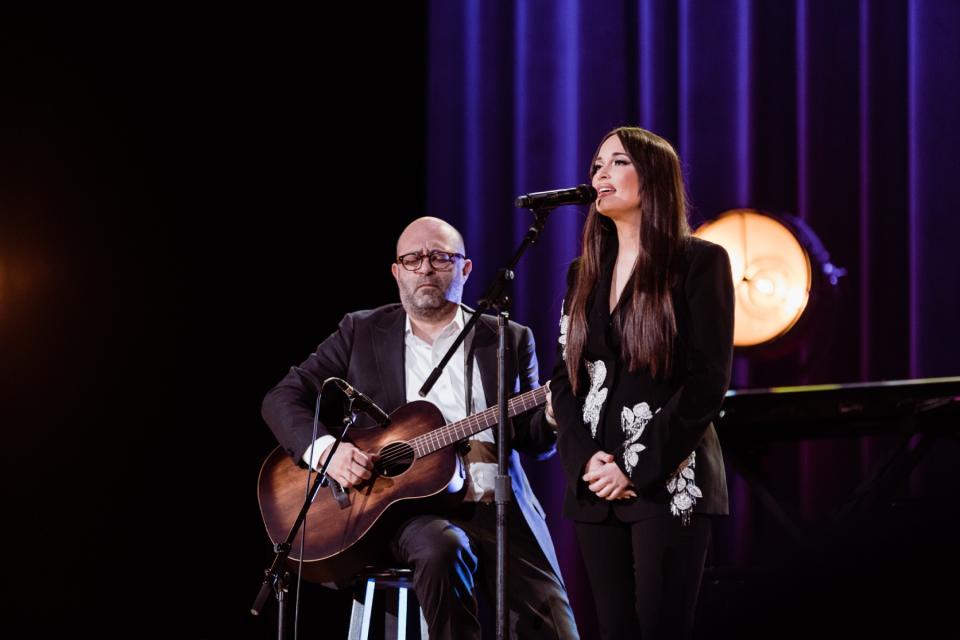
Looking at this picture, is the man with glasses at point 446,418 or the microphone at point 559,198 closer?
the microphone at point 559,198

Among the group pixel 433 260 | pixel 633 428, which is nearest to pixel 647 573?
pixel 633 428

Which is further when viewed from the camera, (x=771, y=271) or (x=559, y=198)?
(x=771, y=271)

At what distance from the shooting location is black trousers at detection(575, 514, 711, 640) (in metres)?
2.11

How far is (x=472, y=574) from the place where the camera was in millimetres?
3043

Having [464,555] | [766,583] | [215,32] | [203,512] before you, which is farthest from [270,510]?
[766,583]

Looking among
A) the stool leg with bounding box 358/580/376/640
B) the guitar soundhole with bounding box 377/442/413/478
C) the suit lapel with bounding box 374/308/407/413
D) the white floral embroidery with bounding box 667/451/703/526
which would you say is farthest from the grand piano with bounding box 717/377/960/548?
the stool leg with bounding box 358/580/376/640

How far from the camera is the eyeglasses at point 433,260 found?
3.57 meters

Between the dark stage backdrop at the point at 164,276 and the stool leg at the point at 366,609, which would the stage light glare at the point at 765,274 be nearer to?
the stool leg at the point at 366,609

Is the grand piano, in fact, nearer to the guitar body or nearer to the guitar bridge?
the guitar body

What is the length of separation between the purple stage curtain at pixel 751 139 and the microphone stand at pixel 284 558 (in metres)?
1.29

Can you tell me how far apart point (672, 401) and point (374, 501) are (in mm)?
1242

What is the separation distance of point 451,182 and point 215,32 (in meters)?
1.22

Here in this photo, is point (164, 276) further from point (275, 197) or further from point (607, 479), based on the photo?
point (607, 479)

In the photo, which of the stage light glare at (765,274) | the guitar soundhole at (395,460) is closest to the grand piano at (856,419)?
the stage light glare at (765,274)
